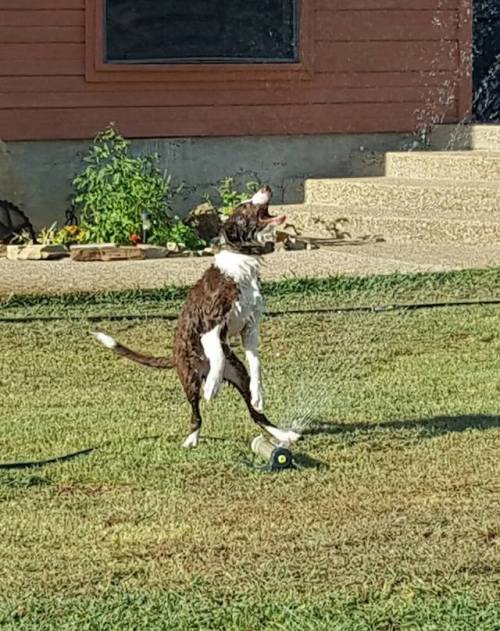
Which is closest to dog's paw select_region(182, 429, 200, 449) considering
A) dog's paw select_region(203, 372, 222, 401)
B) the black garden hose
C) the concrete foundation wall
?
dog's paw select_region(203, 372, 222, 401)

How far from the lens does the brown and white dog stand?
6941 millimetres

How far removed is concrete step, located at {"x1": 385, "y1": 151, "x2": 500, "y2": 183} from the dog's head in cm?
829

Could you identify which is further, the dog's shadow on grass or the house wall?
the house wall

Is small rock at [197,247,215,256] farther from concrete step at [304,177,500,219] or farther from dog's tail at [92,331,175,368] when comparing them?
dog's tail at [92,331,175,368]

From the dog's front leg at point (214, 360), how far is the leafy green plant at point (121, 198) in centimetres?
707

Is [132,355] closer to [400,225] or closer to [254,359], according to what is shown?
[254,359]

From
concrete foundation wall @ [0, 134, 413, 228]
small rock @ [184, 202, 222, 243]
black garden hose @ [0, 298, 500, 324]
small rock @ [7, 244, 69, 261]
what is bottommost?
small rock @ [7, 244, 69, 261]

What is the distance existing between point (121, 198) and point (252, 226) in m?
7.28

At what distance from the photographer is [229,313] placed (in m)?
7.00

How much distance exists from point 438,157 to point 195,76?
7.41 feet

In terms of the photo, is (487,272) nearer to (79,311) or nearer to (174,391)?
(79,311)

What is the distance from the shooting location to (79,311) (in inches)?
432

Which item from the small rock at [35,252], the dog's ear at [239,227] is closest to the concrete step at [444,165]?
the small rock at [35,252]

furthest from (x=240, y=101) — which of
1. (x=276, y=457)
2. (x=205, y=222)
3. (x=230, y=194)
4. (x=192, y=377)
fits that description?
(x=276, y=457)
